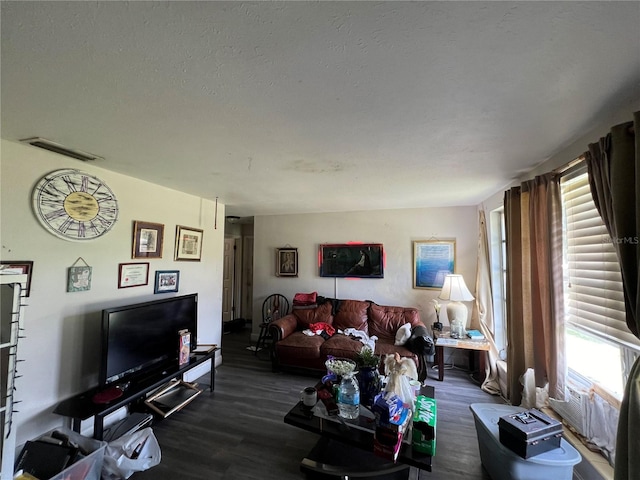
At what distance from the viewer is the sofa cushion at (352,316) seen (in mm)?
3883

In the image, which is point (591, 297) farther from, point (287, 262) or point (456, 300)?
point (287, 262)

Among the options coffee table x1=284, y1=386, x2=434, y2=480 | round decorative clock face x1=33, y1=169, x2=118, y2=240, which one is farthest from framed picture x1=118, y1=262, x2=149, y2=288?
coffee table x1=284, y1=386, x2=434, y2=480

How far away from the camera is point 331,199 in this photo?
3.59 m

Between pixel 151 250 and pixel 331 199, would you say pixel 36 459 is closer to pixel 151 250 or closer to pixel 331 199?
pixel 151 250

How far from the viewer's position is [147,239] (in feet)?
8.94

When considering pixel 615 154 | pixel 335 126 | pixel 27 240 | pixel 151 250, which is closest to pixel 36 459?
pixel 27 240

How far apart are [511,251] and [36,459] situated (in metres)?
3.88

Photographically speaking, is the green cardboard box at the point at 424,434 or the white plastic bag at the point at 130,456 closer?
the green cardboard box at the point at 424,434

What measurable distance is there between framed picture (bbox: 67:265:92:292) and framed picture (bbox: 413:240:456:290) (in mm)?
3967

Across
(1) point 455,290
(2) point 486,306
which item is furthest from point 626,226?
(2) point 486,306

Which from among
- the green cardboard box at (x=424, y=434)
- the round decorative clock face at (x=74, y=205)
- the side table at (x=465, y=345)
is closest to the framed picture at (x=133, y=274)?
the round decorative clock face at (x=74, y=205)

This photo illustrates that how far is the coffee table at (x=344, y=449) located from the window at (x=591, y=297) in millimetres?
1329

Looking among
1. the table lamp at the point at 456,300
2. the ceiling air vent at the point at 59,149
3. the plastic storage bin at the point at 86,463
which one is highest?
the ceiling air vent at the point at 59,149

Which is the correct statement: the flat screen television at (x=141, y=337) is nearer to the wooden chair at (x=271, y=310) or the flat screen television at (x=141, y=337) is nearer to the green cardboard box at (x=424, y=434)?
the wooden chair at (x=271, y=310)
